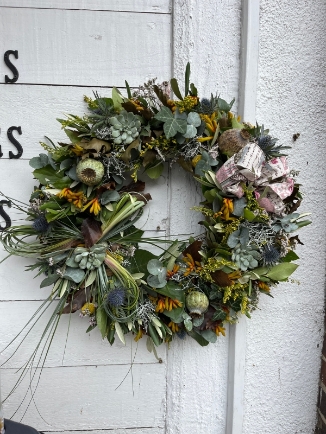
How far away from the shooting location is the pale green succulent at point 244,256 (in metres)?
0.96

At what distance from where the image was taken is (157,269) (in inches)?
38.3

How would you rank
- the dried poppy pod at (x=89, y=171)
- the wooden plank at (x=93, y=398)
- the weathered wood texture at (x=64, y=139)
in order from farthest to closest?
1. the wooden plank at (x=93, y=398)
2. the weathered wood texture at (x=64, y=139)
3. the dried poppy pod at (x=89, y=171)

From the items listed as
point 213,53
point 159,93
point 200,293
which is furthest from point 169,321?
point 213,53

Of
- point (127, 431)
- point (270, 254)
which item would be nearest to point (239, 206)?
point (270, 254)

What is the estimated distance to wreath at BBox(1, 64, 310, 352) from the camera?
92cm

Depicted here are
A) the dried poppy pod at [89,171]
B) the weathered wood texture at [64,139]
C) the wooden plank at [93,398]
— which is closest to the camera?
the dried poppy pod at [89,171]

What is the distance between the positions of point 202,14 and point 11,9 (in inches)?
19.2

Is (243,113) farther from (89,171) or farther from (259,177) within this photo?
(89,171)

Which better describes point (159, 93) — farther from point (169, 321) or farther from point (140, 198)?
point (169, 321)

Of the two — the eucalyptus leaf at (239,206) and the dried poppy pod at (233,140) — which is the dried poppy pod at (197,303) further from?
the dried poppy pod at (233,140)

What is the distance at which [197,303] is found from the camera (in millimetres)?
974

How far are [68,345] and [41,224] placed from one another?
40 cm

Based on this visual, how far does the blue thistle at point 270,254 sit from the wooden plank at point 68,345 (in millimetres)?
419

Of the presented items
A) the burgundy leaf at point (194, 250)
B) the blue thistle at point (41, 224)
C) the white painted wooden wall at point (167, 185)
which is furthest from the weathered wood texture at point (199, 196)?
the blue thistle at point (41, 224)
